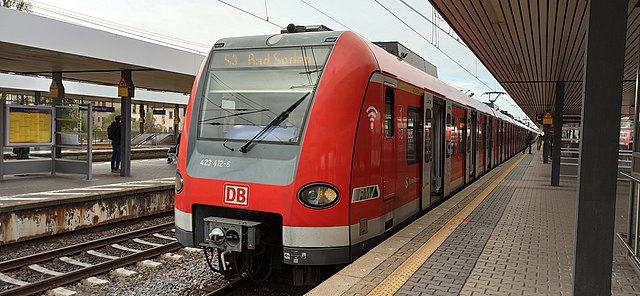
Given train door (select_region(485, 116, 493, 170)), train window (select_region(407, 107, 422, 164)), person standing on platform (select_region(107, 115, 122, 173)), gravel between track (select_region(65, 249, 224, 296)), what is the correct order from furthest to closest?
train door (select_region(485, 116, 493, 170)) → person standing on platform (select_region(107, 115, 122, 173)) → train window (select_region(407, 107, 422, 164)) → gravel between track (select_region(65, 249, 224, 296))

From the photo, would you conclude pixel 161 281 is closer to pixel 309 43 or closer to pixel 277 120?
pixel 277 120

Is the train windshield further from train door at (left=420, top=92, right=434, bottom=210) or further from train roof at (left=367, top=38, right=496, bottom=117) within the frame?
train door at (left=420, top=92, right=434, bottom=210)

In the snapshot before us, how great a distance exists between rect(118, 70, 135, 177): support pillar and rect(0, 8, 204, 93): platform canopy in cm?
41

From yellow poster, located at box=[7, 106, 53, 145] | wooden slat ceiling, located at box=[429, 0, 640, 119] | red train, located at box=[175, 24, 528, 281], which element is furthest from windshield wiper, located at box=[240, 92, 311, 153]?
yellow poster, located at box=[7, 106, 53, 145]

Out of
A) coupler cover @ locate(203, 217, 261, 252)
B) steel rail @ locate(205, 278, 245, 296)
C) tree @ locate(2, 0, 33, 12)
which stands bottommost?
steel rail @ locate(205, 278, 245, 296)

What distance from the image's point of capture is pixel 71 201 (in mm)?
9266

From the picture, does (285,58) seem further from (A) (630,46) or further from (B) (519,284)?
(A) (630,46)

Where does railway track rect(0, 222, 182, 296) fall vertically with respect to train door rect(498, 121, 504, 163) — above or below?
below

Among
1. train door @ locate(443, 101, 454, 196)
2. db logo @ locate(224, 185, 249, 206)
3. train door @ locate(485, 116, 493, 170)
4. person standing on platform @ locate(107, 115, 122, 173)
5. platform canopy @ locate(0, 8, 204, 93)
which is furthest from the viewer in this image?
train door @ locate(485, 116, 493, 170)

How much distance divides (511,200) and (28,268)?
924 centimetres

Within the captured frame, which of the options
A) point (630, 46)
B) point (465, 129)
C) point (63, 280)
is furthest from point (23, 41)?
point (630, 46)

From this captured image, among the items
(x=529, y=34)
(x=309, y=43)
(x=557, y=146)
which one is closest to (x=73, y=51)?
(x=309, y=43)

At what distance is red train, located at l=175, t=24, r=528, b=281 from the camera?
5059 millimetres

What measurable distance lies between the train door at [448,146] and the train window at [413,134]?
194 centimetres
